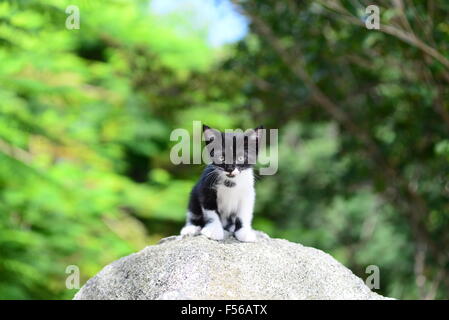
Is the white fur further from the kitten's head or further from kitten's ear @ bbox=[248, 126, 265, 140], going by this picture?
kitten's ear @ bbox=[248, 126, 265, 140]

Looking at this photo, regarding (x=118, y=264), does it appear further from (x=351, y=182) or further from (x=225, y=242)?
(x=351, y=182)

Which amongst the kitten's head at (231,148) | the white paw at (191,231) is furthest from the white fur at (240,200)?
the white paw at (191,231)

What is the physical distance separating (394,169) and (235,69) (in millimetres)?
2998

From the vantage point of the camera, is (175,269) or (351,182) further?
(351,182)

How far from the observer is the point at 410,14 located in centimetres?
723

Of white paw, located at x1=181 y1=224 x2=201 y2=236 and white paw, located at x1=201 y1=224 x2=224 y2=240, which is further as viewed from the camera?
white paw, located at x1=181 y1=224 x2=201 y2=236

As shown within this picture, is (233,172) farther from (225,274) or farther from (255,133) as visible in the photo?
(225,274)

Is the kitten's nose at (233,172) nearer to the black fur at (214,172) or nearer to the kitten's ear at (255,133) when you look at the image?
the black fur at (214,172)

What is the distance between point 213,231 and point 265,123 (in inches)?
228

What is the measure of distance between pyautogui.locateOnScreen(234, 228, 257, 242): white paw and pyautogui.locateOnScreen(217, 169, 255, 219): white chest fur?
0.64 ft

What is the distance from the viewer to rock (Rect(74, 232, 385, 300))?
427cm

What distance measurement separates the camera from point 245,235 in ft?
16.6

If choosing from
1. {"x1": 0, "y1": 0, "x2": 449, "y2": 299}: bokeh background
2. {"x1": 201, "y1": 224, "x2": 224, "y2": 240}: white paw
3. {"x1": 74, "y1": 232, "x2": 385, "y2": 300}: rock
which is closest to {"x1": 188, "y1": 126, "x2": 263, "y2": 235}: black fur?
{"x1": 201, "y1": 224, "x2": 224, "y2": 240}: white paw
